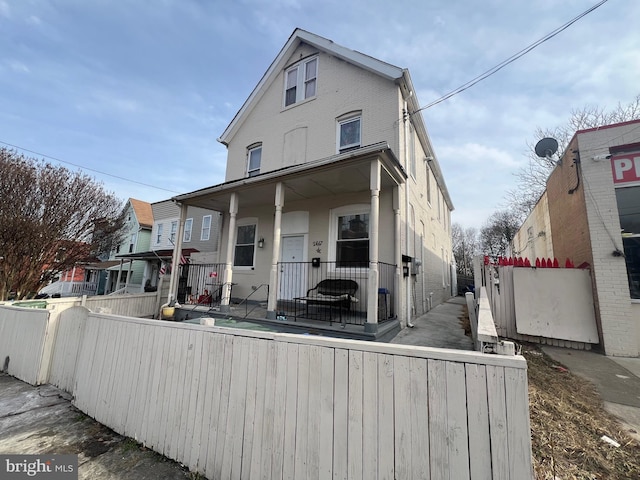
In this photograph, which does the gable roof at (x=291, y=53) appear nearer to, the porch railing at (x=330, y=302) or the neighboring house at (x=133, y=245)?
the porch railing at (x=330, y=302)

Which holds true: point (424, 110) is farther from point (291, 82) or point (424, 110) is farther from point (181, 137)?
point (181, 137)

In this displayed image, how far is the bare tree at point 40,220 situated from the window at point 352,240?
9771mm

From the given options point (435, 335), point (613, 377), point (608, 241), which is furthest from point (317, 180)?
point (613, 377)

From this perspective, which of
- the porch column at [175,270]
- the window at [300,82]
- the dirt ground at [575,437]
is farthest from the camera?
the window at [300,82]

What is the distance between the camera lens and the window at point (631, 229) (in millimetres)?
4891

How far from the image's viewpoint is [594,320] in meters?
5.11

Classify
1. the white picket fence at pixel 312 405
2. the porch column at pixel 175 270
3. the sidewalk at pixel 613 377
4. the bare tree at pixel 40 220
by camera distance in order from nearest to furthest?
the white picket fence at pixel 312 405 < the sidewalk at pixel 613 377 < the porch column at pixel 175 270 < the bare tree at pixel 40 220

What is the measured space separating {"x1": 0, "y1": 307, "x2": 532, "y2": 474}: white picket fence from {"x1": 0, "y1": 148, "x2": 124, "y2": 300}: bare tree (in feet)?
27.7

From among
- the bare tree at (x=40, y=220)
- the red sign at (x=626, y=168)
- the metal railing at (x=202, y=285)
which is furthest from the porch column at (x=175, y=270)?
the red sign at (x=626, y=168)

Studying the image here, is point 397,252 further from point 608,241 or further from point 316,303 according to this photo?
point 608,241

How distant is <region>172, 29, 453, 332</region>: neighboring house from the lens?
6.05m

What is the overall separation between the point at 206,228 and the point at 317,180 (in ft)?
37.1

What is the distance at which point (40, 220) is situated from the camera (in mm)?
8445

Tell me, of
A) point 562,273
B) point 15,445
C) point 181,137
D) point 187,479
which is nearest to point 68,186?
point 181,137
